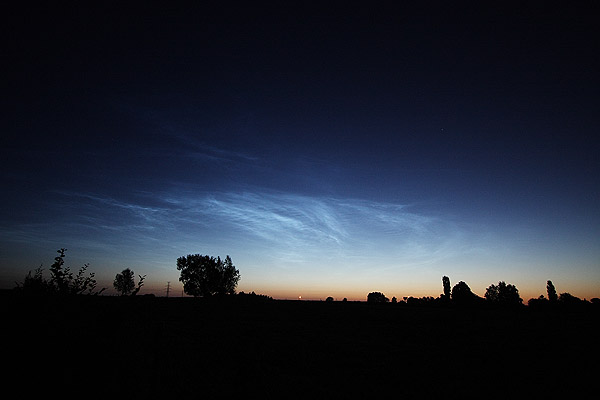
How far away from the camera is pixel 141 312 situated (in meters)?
6.51

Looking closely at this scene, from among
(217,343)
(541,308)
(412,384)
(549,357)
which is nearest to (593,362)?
(549,357)

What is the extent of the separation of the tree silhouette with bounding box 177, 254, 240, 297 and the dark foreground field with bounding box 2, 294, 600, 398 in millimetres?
72197

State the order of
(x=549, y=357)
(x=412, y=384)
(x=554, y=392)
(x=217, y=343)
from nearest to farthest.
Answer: (x=554, y=392) → (x=412, y=384) → (x=549, y=357) → (x=217, y=343)

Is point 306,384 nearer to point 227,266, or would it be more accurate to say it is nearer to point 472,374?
point 472,374

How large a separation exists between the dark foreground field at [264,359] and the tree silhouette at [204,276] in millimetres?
72197

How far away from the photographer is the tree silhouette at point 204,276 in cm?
9762

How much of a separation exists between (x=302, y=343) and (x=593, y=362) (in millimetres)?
19764

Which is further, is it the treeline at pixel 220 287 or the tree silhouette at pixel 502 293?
the tree silhouette at pixel 502 293

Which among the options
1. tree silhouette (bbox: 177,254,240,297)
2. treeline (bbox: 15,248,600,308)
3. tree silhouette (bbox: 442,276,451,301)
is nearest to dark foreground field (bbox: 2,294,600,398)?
treeline (bbox: 15,248,600,308)

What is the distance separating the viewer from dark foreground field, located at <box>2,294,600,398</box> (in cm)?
526

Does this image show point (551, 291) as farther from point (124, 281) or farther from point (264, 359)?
point (124, 281)

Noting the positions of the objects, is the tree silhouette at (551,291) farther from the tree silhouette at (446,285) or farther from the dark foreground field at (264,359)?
the dark foreground field at (264,359)

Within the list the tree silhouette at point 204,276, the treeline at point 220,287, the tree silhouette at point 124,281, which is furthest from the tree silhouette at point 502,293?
the tree silhouette at point 124,281

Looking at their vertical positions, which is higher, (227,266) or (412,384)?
(227,266)
